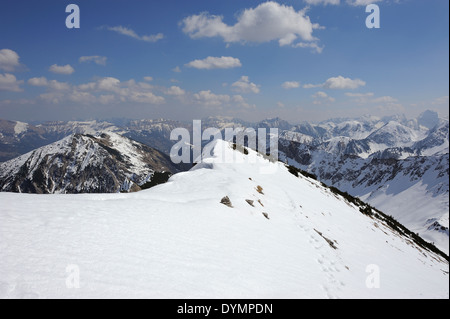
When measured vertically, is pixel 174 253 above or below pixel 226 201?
below

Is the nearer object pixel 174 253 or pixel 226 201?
pixel 174 253

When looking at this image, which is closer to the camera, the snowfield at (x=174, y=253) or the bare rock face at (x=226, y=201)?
the snowfield at (x=174, y=253)

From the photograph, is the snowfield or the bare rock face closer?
the snowfield
